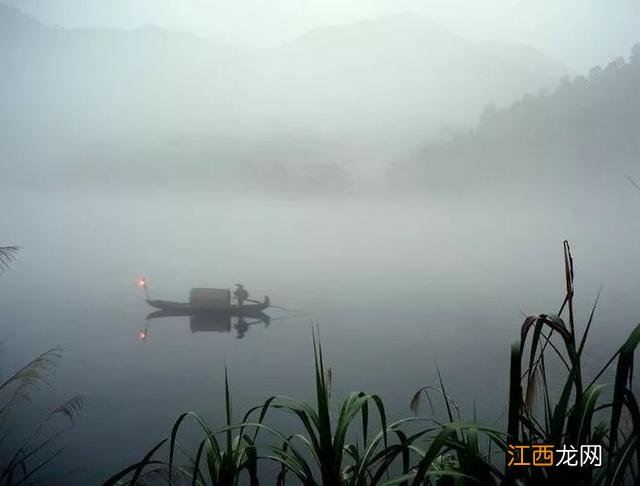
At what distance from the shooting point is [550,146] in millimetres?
3496

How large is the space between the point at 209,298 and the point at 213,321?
9.7 inches

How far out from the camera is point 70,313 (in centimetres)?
368

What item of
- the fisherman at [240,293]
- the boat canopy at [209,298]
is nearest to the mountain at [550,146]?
the fisherman at [240,293]

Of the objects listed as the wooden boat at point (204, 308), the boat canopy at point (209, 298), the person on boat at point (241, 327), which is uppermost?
the boat canopy at point (209, 298)

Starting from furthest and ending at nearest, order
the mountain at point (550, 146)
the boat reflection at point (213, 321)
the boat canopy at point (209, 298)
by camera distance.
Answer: the boat reflection at point (213, 321), the boat canopy at point (209, 298), the mountain at point (550, 146)

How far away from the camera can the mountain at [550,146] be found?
10.6ft

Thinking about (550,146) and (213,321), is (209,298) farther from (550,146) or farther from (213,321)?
(550,146)

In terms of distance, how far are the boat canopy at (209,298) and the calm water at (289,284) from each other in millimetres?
104

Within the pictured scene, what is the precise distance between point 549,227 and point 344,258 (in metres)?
1.92

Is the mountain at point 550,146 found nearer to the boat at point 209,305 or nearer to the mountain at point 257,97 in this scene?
the mountain at point 257,97

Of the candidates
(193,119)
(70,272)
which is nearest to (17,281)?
(70,272)

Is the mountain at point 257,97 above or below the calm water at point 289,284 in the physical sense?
above

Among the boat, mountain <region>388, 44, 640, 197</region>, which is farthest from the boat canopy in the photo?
mountain <region>388, 44, 640, 197</region>

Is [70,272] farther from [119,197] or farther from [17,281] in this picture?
[119,197]
